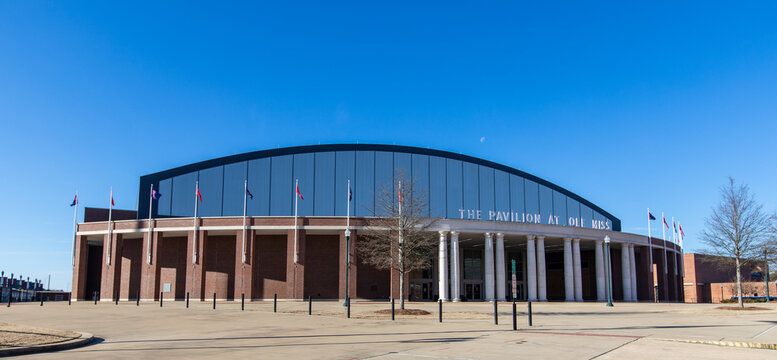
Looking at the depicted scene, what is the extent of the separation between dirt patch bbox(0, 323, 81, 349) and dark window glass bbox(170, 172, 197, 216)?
47.5m

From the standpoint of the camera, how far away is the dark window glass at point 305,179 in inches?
2493

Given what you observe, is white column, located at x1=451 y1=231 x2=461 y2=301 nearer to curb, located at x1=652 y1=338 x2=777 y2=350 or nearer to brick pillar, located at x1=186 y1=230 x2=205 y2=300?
brick pillar, located at x1=186 y1=230 x2=205 y2=300

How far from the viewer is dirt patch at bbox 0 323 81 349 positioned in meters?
14.2

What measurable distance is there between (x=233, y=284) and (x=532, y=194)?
39.6 metres

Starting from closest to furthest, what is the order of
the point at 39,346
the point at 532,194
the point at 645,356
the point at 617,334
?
the point at 645,356, the point at 39,346, the point at 617,334, the point at 532,194

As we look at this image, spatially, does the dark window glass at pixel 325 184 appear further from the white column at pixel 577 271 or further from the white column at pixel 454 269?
the white column at pixel 577 271

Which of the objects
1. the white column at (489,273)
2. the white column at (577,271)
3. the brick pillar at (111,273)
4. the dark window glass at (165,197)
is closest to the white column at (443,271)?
the white column at (489,273)

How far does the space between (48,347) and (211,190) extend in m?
51.9

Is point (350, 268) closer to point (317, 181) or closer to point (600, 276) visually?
point (317, 181)

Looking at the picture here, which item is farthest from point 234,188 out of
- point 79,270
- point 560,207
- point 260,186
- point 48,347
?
point 48,347

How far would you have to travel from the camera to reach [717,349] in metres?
14.0

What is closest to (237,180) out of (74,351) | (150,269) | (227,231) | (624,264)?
(227,231)

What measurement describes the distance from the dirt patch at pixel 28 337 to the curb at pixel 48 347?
368mm

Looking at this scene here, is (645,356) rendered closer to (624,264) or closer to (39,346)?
(39,346)
